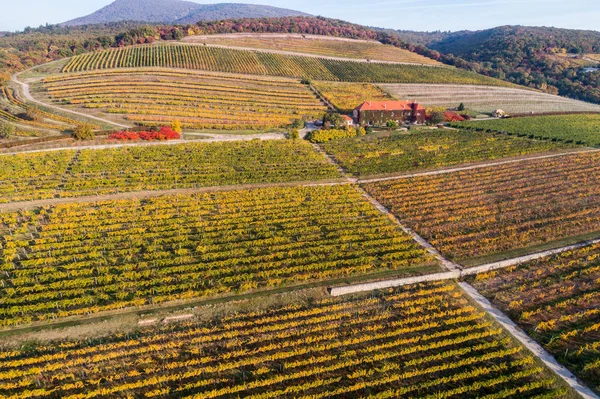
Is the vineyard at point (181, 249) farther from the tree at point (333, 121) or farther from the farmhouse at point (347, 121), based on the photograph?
the farmhouse at point (347, 121)

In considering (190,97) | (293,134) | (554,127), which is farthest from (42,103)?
(554,127)

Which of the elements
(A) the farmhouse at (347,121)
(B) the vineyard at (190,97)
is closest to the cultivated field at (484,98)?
(B) the vineyard at (190,97)

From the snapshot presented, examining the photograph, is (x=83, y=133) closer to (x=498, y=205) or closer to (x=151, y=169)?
(x=151, y=169)

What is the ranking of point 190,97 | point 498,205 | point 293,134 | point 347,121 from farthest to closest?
point 190,97 → point 347,121 → point 293,134 → point 498,205

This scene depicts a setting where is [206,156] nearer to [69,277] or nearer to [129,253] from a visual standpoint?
[129,253]

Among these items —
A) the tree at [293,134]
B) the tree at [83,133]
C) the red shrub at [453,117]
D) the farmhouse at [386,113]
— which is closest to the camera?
the tree at [83,133]

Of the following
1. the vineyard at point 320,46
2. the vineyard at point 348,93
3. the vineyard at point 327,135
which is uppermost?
the vineyard at point 320,46
